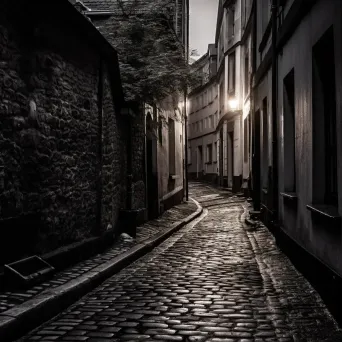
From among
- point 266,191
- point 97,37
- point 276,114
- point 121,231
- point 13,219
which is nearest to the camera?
point 13,219

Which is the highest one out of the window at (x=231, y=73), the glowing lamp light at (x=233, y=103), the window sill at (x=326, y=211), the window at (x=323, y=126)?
the window at (x=231, y=73)

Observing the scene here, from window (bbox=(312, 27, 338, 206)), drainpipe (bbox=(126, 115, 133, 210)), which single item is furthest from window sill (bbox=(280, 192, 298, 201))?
drainpipe (bbox=(126, 115, 133, 210))

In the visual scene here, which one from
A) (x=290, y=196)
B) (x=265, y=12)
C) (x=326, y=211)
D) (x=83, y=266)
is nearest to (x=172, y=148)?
(x=265, y=12)

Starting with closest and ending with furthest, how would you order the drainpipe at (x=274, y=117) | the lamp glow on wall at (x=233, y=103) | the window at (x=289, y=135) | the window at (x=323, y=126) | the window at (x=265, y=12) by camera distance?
the window at (x=323, y=126), the window at (x=289, y=135), the drainpipe at (x=274, y=117), the window at (x=265, y=12), the lamp glow on wall at (x=233, y=103)

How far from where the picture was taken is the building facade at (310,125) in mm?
5262

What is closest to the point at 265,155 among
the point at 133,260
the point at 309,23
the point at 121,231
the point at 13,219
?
the point at 121,231

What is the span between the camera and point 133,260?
335 inches

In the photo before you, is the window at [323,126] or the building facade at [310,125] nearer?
the building facade at [310,125]

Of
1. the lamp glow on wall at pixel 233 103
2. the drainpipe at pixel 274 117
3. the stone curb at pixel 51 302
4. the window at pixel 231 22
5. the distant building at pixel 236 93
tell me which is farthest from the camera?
the window at pixel 231 22

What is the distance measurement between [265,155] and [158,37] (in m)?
3.74

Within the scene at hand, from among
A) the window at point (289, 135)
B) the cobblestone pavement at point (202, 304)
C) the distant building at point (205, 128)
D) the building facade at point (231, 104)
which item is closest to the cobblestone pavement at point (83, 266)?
the cobblestone pavement at point (202, 304)

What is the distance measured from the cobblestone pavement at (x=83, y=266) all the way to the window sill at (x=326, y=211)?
2.89 meters

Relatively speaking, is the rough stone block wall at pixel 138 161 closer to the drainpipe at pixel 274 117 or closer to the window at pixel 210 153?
the drainpipe at pixel 274 117

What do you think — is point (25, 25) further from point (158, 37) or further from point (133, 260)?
point (158, 37)
